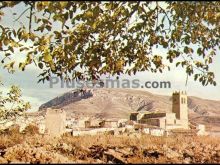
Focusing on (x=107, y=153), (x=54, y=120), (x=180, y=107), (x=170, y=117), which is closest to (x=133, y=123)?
(x=170, y=117)

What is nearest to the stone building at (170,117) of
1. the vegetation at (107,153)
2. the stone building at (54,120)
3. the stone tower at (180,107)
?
the stone tower at (180,107)

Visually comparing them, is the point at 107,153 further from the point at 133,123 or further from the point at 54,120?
the point at 133,123

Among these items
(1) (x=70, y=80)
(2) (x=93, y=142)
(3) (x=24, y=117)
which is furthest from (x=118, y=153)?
(3) (x=24, y=117)

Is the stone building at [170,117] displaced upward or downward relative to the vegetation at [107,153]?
downward

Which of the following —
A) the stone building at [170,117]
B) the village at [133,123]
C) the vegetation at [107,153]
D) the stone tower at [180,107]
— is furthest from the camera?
the stone tower at [180,107]

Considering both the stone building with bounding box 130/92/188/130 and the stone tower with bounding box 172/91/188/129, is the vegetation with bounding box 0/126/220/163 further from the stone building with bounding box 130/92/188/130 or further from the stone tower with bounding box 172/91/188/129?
the stone tower with bounding box 172/91/188/129

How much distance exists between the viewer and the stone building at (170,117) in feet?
353

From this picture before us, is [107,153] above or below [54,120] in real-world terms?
above

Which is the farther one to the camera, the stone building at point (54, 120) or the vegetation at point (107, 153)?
the stone building at point (54, 120)

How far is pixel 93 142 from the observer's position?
1346 cm

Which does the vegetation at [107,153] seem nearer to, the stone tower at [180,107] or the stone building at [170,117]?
the stone building at [170,117]

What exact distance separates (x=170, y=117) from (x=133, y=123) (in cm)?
1869

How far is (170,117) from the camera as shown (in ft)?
373

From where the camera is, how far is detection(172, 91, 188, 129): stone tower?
5276 inches
